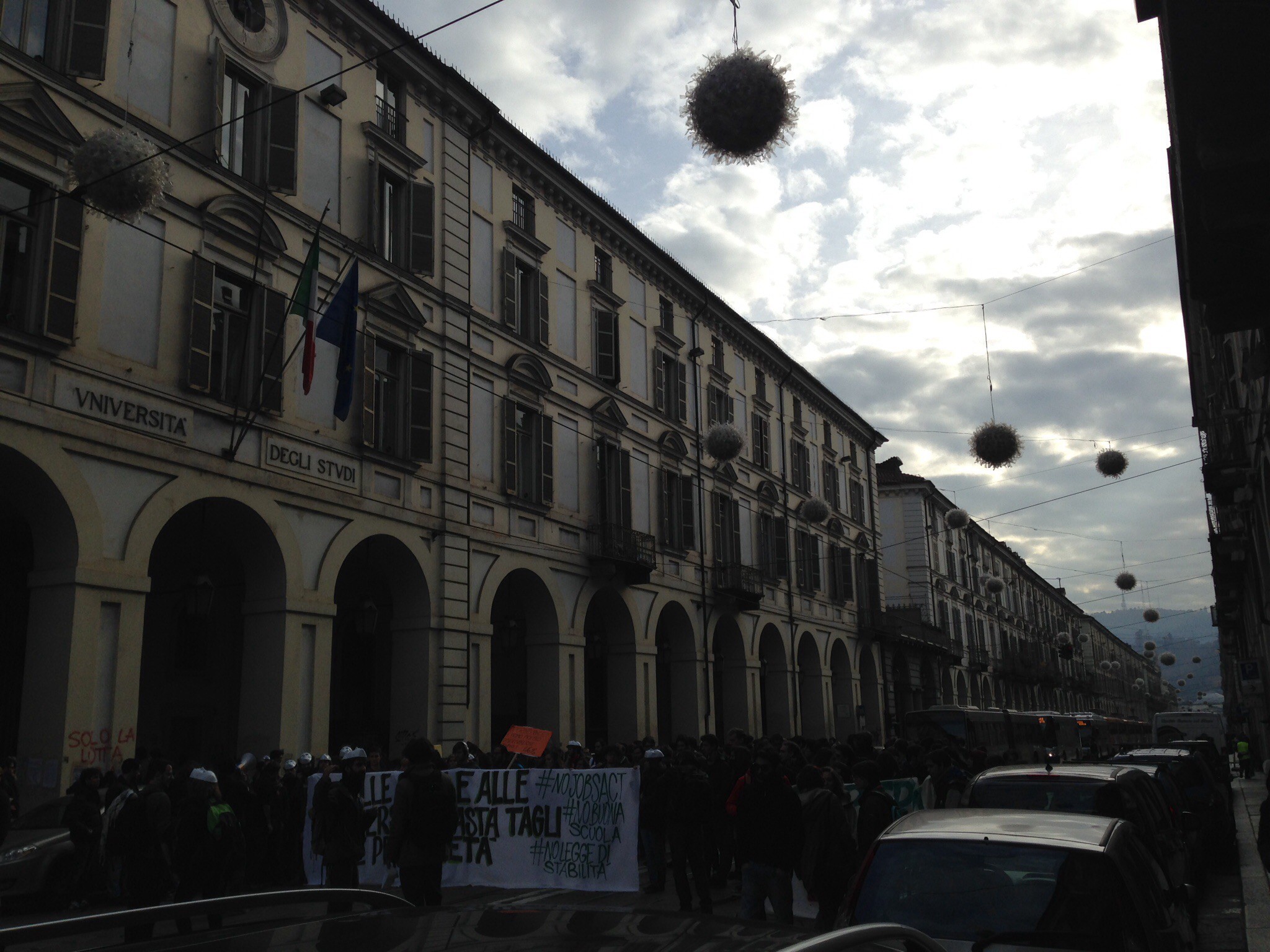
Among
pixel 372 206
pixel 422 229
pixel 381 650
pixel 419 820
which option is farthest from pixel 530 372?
pixel 419 820

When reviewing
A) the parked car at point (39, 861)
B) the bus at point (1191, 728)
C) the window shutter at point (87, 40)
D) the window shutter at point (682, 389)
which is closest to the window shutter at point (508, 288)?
the window shutter at point (682, 389)

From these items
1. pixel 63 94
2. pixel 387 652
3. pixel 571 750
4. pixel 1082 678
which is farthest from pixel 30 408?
pixel 1082 678

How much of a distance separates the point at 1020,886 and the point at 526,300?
2046cm

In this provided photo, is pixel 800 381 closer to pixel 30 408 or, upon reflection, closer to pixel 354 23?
pixel 354 23

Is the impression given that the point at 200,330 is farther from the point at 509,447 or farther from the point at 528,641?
the point at 528,641

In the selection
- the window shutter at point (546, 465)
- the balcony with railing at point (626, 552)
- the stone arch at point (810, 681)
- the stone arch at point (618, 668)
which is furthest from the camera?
the stone arch at point (810, 681)

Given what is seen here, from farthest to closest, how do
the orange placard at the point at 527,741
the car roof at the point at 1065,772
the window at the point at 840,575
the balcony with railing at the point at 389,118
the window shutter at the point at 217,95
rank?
the window at the point at 840,575
the balcony with railing at the point at 389,118
the window shutter at the point at 217,95
the orange placard at the point at 527,741
the car roof at the point at 1065,772

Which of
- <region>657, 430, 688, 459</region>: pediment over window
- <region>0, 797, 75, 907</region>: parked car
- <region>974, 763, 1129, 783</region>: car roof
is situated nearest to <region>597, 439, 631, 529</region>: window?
<region>657, 430, 688, 459</region>: pediment over window

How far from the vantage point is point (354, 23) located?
19281mm

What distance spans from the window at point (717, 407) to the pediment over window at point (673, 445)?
219 cm

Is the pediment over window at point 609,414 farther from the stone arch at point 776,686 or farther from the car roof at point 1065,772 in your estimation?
the car roof at point 1065,772

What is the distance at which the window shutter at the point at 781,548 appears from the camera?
36344mm

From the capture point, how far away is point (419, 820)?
838 centimetres

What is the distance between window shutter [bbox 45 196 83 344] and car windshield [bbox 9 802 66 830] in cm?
560
